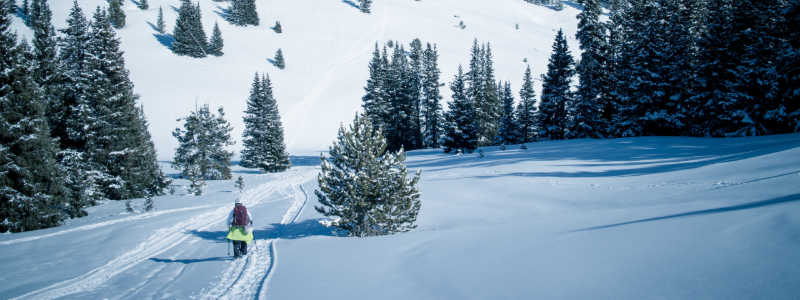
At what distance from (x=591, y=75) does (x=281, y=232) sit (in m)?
32.0

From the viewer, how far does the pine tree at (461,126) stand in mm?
36531

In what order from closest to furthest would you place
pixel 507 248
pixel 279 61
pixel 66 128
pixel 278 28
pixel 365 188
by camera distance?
pixel 507 248 → pixel 365 188 → pixel 66 128 → pixel 279 61 → pixel 278 28

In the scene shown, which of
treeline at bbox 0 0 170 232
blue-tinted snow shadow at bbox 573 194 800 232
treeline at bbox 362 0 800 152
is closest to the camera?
blue-tinted snow shadow at bbox 573 194 800 232

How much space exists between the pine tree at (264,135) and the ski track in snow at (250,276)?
30.2 meters

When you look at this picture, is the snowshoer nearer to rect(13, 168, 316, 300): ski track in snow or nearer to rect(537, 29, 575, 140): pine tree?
rect(13, 168, 316, 300): ski track in snow

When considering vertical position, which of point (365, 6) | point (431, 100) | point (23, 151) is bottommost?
point (23, 151)

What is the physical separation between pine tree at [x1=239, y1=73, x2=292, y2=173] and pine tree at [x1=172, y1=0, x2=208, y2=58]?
4530cm

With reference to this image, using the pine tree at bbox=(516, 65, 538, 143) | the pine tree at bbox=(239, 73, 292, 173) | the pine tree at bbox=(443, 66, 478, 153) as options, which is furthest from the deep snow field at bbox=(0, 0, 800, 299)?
the pine tree at bbox=(516, 65, 538, 143)

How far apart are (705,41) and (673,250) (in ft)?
101

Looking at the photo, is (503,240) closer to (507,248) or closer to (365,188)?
(507,248)

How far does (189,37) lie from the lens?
78.4 meters

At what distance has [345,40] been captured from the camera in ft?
313

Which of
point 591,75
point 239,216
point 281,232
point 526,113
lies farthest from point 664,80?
point 239,216

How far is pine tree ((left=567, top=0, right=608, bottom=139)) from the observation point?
110ft
